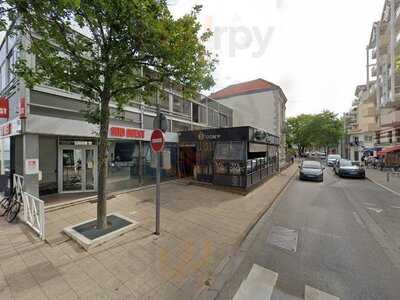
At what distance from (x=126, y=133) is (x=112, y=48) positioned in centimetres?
556

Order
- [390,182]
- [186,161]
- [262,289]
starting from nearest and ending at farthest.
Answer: [262,289] → [390,182] → [186,161]

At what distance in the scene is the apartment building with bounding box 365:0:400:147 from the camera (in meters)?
20.9

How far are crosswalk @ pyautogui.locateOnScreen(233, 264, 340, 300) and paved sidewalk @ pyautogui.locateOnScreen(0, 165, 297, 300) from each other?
591mm

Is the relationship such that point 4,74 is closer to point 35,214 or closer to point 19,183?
point 19,183

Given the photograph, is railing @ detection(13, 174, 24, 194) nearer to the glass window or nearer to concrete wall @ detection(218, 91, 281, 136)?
the glass window

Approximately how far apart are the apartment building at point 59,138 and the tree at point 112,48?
1.04 m

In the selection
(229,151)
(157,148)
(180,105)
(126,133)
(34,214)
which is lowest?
(34,214)

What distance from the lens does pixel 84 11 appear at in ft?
13.1

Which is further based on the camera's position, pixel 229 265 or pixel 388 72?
pixel 388 72

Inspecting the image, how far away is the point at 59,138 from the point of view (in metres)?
8.66

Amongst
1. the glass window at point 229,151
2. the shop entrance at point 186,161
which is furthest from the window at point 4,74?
the glass window at point 229,151

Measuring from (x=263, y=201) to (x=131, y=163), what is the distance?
683 centimetres

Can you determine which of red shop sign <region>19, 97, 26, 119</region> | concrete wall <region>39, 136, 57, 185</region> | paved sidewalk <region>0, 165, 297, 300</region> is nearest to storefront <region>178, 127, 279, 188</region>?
paved sidewalk <region>0, 165, 297, 300</region>

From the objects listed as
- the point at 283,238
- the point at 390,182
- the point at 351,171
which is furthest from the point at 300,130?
the point at 283,238
